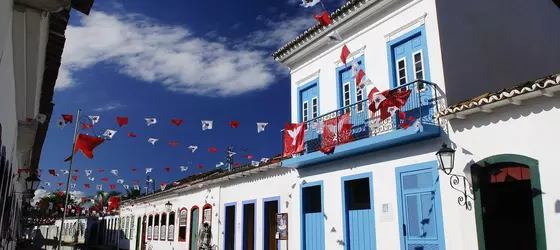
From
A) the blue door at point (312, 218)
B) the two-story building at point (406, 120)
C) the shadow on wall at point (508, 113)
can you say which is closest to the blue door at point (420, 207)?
the two-story building at point (406, 120)

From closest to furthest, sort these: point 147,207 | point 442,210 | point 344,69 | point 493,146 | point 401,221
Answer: point 493,146, point 442,210, point 401,221, point 344,69, point 147,207

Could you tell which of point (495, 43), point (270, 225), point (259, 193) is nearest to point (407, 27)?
point (495, 43)

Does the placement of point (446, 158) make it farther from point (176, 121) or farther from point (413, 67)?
point (176, 121)

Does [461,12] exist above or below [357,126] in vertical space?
above

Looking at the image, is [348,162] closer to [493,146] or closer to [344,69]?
[344,69]

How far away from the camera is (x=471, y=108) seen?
787 cm

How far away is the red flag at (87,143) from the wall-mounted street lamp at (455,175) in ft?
24.0

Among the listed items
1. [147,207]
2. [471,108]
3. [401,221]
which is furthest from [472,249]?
[147,207]

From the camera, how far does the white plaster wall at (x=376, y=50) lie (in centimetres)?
927

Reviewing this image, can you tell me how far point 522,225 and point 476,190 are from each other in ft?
5.88

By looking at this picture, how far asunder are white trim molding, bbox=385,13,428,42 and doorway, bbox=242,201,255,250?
7.52 m

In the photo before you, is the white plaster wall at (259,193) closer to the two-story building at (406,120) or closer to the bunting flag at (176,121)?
the two-story building at (406,120)

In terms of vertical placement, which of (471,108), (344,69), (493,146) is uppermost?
(344,69)

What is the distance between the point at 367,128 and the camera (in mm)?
10438
